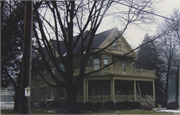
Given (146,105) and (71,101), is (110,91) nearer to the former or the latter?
(146,105)

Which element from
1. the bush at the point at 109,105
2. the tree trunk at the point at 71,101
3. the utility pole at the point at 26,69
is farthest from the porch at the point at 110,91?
the utility pole at the point at 26,69

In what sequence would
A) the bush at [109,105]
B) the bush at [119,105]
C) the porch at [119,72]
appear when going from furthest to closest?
the porch at [119,72], the bush at [119,105], the bush at [109,105]

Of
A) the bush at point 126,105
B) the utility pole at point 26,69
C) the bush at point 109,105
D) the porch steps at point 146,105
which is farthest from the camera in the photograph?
the porch steps at point 146,105

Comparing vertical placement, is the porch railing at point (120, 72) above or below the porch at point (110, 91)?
above

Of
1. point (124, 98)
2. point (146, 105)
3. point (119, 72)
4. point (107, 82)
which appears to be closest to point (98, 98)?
point (124, 98)

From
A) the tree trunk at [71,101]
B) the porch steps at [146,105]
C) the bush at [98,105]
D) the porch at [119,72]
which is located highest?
the porch at [119,72]

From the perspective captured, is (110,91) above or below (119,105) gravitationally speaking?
above

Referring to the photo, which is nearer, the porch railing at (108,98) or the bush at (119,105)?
the bush at (119,105)

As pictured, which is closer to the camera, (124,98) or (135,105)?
(135,105)

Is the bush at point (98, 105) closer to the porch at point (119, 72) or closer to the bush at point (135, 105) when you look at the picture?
the porch at point (119, 72)

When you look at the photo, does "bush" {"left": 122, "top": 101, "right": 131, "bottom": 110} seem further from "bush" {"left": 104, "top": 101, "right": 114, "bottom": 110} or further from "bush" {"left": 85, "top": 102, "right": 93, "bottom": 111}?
"bush" {"left": 85, "top": 102, "right": 93, "bottom": 111}

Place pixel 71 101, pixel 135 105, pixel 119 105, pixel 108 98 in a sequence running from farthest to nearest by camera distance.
Result: pixel 135 105, pixel 108 98, pixel 119 105, pixel 71 101

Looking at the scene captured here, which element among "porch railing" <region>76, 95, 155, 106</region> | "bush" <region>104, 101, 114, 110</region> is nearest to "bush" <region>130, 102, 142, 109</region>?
"porch railing" <region>76, 95, 155, 106</region>

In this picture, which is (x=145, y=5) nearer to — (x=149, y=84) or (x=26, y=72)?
(x=26, y=72)
